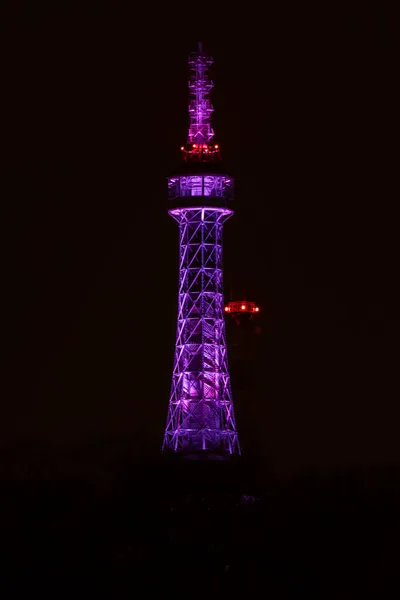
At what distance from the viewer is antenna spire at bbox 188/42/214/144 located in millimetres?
142250

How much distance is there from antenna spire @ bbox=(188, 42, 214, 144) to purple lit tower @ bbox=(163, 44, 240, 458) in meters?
1.91

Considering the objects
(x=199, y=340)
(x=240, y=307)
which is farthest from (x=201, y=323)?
(x=240, y=307)

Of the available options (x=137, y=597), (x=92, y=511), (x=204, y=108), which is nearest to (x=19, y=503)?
(x=92, y=511)

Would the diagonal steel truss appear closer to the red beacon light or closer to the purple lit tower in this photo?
the purple lit tower

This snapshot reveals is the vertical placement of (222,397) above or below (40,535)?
above

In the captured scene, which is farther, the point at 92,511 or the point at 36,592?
the point at 92,511

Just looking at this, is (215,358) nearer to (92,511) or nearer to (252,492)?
(252,492)

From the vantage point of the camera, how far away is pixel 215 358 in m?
140

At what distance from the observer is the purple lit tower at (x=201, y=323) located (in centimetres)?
14012

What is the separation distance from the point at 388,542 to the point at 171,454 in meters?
25.5

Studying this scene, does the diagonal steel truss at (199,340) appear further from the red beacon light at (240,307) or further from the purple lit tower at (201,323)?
the red beacon light at (240,307)

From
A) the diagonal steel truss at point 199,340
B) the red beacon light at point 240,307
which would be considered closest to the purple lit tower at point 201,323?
the diagonal steel truss at point 199,340

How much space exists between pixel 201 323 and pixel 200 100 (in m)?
10.0

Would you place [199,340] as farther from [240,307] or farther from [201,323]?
[240,307]
